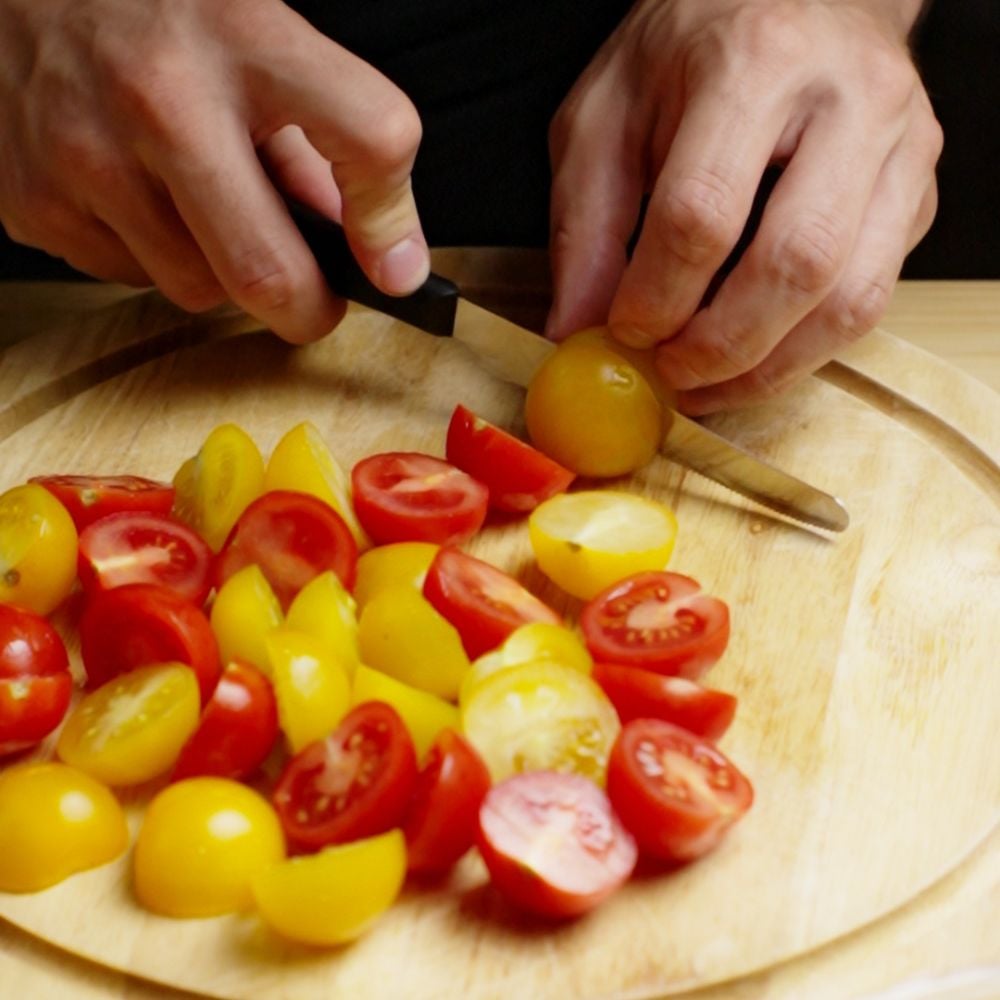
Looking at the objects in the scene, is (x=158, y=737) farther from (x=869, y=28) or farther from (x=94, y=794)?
(x=869, y=28)

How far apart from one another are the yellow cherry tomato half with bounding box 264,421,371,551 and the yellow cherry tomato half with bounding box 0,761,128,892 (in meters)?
0.40

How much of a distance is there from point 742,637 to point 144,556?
1.88ft

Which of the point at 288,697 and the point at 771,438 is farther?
the point at 771,438

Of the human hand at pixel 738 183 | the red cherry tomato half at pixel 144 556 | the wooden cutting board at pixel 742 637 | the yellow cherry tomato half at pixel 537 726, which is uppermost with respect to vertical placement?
the human hand at pixel 738 183

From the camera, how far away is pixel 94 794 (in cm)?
123

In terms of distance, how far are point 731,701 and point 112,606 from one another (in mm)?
543

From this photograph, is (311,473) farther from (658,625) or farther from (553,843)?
(553,843)

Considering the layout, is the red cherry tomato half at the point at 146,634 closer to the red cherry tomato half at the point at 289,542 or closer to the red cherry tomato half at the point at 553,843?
the red cherry tomato half at the point at 289,542

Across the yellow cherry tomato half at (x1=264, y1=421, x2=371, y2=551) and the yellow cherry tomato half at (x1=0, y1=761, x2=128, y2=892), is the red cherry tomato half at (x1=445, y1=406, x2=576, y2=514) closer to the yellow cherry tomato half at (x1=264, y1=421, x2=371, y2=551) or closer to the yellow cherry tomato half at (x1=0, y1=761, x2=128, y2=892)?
the yellow cherry tomato half at (x1=264, y1=421, x2=371, y2=551)

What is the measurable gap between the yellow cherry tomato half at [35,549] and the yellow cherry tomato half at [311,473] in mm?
210

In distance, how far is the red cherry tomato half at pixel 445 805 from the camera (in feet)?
3.87

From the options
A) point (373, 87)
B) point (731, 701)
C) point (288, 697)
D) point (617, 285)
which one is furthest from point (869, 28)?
point (288, 697)

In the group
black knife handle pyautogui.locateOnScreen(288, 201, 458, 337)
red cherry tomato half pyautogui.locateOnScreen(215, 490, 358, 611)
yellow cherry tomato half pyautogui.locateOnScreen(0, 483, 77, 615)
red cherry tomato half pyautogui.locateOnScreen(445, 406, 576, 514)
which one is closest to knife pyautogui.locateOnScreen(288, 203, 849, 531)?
black knife handle pyautogui.locateOnScreen(288, 201, 458, 337)

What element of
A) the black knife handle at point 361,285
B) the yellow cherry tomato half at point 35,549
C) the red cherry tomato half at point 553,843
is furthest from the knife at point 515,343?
the red cherry tomato half at point 553,843
